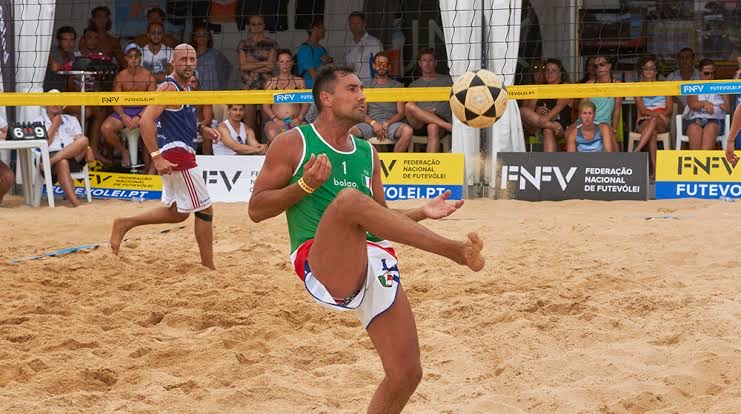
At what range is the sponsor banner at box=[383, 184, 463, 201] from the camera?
9133 mm

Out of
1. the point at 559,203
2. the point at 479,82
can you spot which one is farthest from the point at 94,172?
the point at 479,82

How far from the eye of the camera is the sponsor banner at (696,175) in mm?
8727

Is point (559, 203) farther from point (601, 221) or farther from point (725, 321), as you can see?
→ point (725, 321)

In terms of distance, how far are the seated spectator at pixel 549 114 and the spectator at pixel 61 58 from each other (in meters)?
4.46

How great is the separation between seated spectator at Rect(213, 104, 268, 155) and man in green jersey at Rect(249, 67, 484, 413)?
5.97 m

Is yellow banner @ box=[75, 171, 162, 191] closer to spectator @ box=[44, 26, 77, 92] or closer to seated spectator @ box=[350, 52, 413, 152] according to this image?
spectator @ box=[44, 26, 77, 92]

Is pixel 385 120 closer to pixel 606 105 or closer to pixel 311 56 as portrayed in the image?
pixel 311 56

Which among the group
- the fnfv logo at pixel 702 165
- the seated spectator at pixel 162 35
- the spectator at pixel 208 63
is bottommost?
the fnfv logo at pixel 702 165

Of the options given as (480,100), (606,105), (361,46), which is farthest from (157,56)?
(480,100)

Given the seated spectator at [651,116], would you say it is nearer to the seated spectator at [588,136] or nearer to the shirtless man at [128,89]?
the seated spectator at [588,136]

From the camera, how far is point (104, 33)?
10898 millimetres

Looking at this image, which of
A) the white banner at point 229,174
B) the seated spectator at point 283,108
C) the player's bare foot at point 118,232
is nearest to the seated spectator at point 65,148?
the white banner at point 229,174

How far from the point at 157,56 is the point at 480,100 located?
18.1 ft

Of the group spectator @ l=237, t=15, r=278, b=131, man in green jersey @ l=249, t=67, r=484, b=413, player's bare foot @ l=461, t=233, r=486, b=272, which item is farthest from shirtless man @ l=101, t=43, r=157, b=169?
player's bare foot @ l=461, t=233, r=486, b=272
